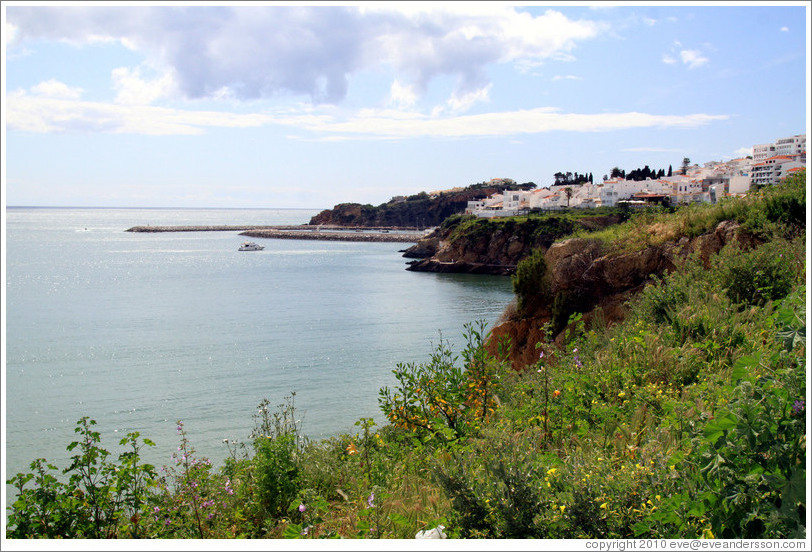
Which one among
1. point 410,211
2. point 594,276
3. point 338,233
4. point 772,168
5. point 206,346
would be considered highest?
point 772,168

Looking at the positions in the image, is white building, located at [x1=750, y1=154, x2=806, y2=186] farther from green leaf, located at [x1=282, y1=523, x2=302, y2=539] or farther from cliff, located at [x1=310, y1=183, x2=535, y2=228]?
cliff, located at [x1=310, y1=183, x2=535, y2=228]

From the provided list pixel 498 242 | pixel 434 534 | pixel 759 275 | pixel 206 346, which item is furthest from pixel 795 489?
pixel 498 242

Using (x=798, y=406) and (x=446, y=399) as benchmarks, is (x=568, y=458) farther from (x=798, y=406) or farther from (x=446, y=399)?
(x=446, y=399)

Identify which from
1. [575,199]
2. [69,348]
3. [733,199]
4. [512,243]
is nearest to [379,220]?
[575,199]

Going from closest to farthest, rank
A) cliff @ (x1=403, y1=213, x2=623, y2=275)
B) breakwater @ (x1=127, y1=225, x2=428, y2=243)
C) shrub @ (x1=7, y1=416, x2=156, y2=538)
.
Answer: shrub @ (x1=7, y1=416, x2=156, y2=538) → cliff @ (x1=403, y1=213, x2=623, y2=275) → breakwater @ (x1=127, y1=225, x2=428, y2=243)

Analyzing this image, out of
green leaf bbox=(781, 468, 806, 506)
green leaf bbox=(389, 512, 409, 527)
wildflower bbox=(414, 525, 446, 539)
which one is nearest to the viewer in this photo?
green leaf bbox=(781, 468, 806, 506)

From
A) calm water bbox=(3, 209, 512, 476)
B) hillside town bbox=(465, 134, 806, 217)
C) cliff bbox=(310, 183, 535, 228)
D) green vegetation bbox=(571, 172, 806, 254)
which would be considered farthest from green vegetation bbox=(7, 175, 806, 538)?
cliff bbox=(310, 183, 535, 228)

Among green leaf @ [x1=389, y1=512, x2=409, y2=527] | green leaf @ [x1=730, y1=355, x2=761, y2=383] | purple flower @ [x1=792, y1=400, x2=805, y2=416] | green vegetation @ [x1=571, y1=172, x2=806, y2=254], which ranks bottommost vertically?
green leaf @ [x1=389, y1=512, x2=409, y2=527]
